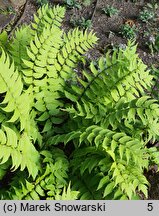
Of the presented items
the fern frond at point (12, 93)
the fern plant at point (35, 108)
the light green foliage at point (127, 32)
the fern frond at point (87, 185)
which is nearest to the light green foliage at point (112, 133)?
the fern frond at point (87, 185)

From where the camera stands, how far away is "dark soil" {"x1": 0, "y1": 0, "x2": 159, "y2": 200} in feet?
21.0

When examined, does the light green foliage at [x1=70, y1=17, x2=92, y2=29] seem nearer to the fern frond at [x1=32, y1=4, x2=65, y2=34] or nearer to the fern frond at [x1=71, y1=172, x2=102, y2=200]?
the fern frond at [x1=32, y1=4, x2=65, y2=34]

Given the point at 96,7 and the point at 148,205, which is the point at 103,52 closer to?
the point at 96,7

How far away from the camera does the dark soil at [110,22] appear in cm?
641

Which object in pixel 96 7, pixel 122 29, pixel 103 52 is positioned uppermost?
pixel 96 7

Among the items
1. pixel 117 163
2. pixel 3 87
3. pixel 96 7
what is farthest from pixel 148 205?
pixel 96 7

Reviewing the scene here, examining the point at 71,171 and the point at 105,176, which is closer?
the point at 105,176

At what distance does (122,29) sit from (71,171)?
9.62ft

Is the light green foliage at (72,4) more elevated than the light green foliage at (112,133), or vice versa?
the light green foliage at (72,4)

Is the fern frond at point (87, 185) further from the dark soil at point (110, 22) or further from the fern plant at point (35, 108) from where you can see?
the dark soil at point (110, 22)

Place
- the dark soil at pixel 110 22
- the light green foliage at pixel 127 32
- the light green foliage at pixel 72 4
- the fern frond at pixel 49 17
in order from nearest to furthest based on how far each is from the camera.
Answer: the fern frond at pixel 49 17, the dark soil at pixel 110 22, the light green foliage at pixel 127 32, the light green foliage at pixel 72 4

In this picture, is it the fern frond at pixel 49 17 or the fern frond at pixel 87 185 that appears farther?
the fern frond at pixel 49 17

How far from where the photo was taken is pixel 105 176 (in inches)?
167

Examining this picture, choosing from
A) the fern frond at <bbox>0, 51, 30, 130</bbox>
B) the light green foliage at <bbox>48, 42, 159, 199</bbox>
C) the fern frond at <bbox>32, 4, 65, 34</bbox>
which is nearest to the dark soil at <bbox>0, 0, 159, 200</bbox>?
the fern frond at <bbox>32, 4, 65, 34</bbox>
